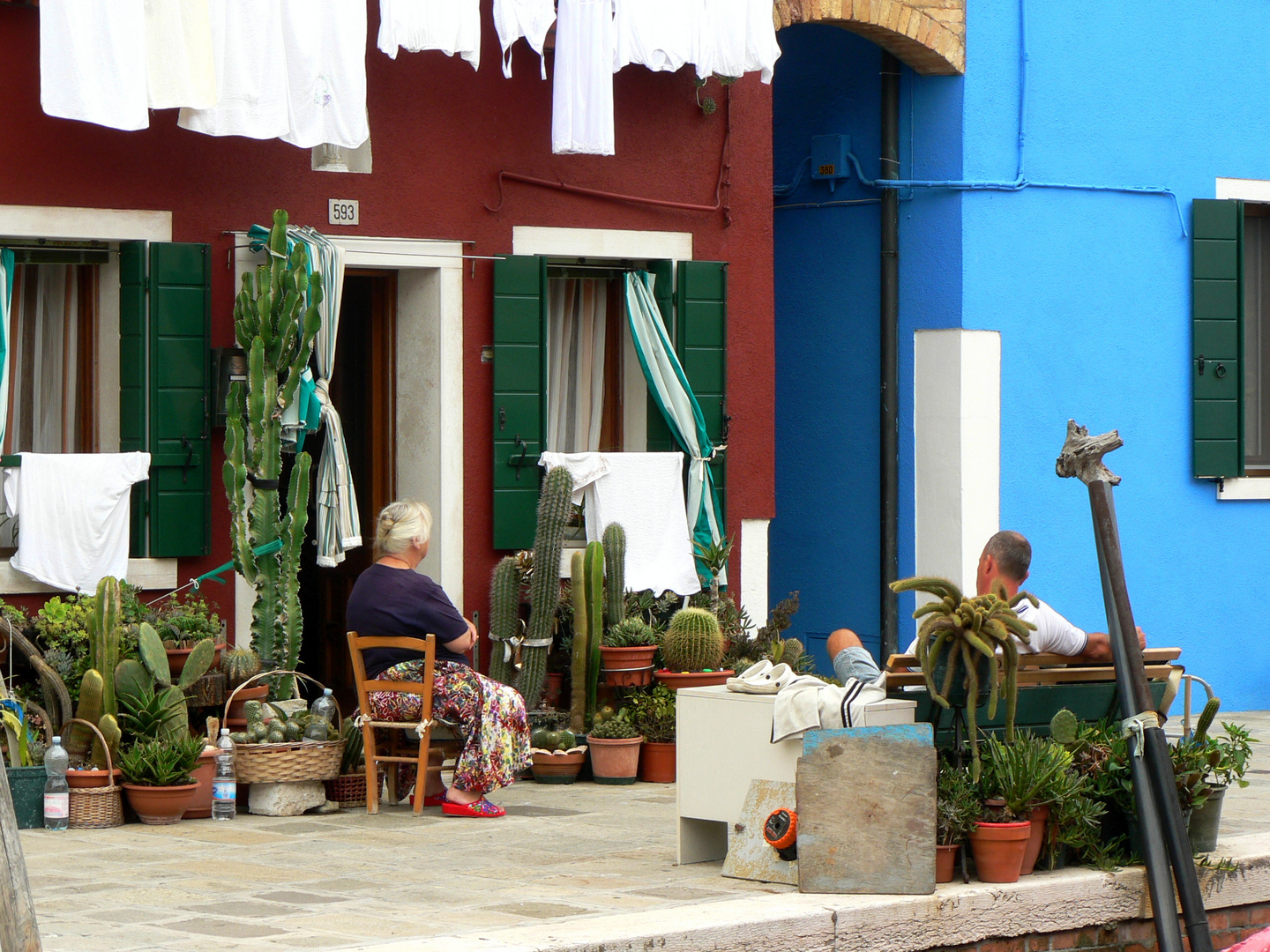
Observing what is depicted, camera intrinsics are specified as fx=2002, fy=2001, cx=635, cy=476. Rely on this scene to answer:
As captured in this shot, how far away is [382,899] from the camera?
6562 millimetres

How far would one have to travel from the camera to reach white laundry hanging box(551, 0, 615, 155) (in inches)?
397

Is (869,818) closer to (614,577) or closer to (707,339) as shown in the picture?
(614,577)

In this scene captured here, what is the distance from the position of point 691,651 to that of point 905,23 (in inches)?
163

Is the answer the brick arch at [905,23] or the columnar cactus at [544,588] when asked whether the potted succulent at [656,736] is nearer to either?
the columnar cactus at [544,588]

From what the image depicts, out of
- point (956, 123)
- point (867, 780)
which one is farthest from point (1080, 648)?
point (956, 123)

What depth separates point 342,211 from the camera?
33.3 ft

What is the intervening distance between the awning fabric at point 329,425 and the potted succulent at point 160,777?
1.65 meters

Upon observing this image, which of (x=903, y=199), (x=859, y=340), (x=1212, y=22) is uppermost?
(x=1212, y=22)

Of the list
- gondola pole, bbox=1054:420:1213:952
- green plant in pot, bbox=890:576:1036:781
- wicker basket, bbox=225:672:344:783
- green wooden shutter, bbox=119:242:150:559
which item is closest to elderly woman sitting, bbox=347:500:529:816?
wicker basket, bbox=225:672:344:783

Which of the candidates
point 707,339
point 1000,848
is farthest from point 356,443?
point 1000,848

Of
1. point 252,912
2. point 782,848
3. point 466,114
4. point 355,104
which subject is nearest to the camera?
point 252,912

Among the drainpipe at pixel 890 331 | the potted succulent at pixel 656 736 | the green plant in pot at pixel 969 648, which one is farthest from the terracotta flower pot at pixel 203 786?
the drainpipe at pixel 890 331

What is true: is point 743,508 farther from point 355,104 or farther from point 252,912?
point 252,912

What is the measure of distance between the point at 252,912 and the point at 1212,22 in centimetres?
913
